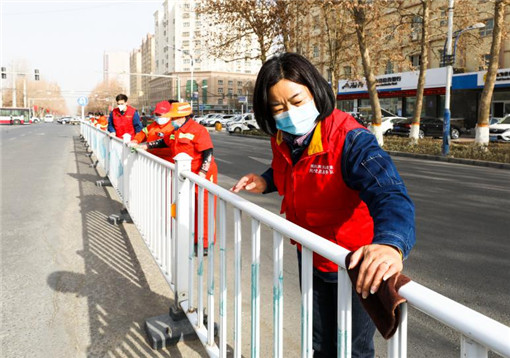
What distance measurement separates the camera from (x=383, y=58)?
90.4 feet

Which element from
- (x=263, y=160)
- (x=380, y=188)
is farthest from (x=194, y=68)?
(x=380, y=188)

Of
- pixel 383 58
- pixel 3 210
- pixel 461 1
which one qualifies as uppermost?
pixel 461 1

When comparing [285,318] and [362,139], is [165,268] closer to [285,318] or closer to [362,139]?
[285,318]

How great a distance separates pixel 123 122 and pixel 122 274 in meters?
5.55

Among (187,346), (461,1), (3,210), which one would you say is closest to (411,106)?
(461,1)

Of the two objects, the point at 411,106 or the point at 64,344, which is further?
the point at 411,106

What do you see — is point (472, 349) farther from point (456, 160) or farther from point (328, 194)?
point (456, 160)

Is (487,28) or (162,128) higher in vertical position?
(487,28)

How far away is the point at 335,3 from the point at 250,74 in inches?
3769

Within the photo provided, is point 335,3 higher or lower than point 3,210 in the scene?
higher

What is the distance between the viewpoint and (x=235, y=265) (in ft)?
7.18

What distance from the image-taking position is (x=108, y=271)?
4.46m

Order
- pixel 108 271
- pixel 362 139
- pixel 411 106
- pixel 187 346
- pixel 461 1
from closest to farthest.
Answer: pixel 362 139 → pixel 187 346 → pixel 108 271 → pixel 461 1 → pixel 411 106

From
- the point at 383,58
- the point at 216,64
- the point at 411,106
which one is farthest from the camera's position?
the point at 216,64
